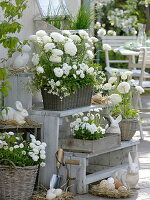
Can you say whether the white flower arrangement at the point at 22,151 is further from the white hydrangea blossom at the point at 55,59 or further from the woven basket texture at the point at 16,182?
the white hydrangea blossom at the point at 55,59

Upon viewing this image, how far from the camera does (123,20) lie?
13.7 m

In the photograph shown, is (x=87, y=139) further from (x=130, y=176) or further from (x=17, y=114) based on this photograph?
(x=17, y=114)

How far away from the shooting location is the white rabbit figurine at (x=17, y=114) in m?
5.00

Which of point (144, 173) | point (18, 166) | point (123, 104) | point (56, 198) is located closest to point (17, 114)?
point (18, 166)

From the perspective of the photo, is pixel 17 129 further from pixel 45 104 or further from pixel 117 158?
pixel 117 158

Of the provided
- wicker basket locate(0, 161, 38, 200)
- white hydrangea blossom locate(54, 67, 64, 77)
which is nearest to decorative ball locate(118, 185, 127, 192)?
wicker basket locate(0, 161, 38, 200)

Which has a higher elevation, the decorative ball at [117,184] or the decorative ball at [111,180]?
the decorative ball at [111,180]

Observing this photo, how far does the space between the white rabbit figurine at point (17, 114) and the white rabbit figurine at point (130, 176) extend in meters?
0.94

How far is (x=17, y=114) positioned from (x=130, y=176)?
1088mm

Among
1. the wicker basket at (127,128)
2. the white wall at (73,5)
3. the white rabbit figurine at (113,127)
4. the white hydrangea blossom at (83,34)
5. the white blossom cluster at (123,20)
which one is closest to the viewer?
the white hydrangea blossom at (83,34)

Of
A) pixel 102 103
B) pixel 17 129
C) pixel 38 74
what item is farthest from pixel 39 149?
pixel 102 103

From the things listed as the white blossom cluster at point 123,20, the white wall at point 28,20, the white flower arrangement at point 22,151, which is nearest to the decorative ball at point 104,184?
the white flower arrangement at point 22,151

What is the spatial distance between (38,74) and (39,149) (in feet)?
2.21

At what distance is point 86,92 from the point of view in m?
5.35
